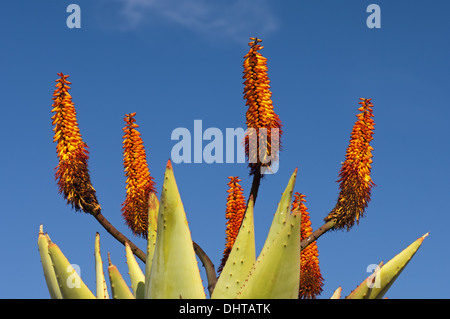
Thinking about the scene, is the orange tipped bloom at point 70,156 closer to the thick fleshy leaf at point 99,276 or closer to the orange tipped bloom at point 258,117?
the orange tipped bloom at point 258,117

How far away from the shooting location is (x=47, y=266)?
4270 mm

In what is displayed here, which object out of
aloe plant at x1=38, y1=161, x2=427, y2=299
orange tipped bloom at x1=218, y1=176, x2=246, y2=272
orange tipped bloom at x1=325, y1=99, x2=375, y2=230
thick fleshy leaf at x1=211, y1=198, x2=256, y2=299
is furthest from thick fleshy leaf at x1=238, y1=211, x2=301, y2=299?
orange tipped bloom at x1=218, y1=176, x2=246, y2=272

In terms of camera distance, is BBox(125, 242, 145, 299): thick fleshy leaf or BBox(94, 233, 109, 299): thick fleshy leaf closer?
BBox(125, 242, 145, 299): thick fleshy leaf

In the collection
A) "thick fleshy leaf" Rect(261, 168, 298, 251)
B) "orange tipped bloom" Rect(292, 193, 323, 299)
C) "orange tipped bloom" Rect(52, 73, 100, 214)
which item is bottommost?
"orange tipped bloom" Rect(292, 193, 323, 299)

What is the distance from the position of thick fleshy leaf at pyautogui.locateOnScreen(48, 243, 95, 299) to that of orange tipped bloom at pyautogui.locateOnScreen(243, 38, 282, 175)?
11.4ft

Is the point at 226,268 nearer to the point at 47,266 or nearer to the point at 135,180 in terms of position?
the point at 47,266

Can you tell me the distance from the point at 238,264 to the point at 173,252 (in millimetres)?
663

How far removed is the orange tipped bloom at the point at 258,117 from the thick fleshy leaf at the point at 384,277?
3.11 metres

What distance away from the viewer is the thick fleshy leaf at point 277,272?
3439mm

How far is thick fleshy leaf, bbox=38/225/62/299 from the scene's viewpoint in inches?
167

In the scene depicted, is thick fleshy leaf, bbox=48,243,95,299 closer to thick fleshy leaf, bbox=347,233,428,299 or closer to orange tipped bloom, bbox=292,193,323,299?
thick fleshy leaf, bbox=347,233,428,299

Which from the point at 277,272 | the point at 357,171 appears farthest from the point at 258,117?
the point at 277,272
